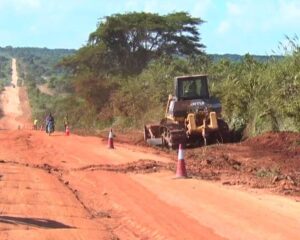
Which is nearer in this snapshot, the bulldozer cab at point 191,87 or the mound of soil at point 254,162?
the mound of soil at point 254,162

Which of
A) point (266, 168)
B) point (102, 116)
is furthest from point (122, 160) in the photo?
point (102, 116)

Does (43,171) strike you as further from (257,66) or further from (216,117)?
(257,66)

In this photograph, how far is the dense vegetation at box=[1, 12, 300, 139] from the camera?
2572cm

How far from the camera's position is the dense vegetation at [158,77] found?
25.7 m

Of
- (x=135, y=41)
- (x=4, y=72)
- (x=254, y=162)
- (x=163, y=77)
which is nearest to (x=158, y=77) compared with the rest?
(x=163, y=77)

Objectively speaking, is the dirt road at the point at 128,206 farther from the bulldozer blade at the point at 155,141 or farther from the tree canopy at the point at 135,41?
the tree canopy at the point at 135,41

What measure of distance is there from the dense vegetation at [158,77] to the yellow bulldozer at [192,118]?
1838 mm

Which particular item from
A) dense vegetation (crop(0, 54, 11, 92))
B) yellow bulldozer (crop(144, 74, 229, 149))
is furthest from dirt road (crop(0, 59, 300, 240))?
dense vegetation (crop(0, 54, 11, 92))

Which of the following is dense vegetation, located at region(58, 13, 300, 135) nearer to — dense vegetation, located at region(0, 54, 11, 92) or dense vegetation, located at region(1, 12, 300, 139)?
dense vegetation, located at region(1, 12, 300, 139)

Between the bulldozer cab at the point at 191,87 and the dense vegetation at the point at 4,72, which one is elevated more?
the dense vegetation at the point at 4,72

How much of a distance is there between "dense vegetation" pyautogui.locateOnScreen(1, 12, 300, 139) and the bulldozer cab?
2138 mm

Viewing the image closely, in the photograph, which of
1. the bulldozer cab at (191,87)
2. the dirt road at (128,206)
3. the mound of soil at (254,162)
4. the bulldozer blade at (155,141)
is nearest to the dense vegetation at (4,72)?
the bulldozer blade at (155,141)

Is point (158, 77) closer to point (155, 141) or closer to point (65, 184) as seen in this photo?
point (155, 141)

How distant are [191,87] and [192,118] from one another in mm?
2082
